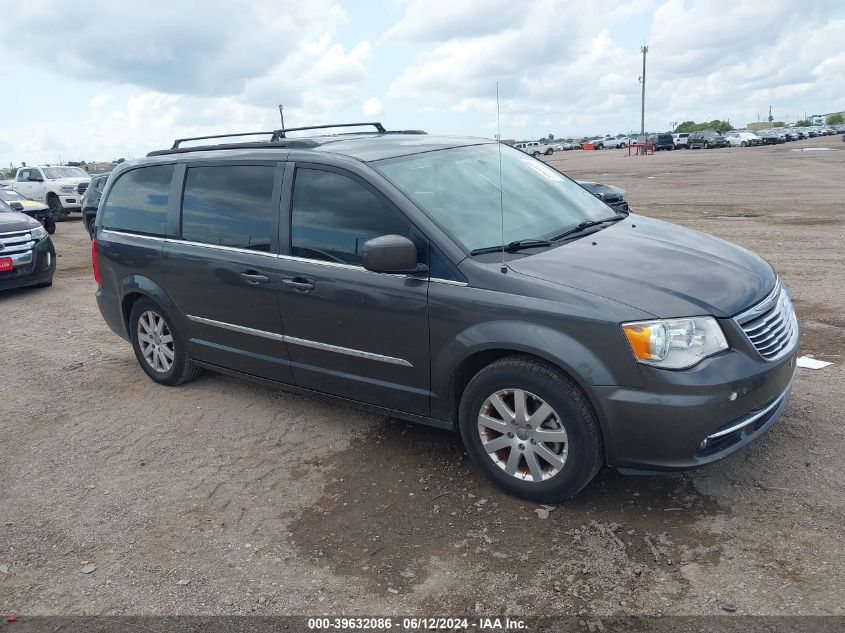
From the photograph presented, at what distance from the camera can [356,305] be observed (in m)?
4.17

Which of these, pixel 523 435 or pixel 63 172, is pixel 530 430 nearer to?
pixel 523 435

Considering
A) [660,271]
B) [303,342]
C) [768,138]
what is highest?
[768,138]

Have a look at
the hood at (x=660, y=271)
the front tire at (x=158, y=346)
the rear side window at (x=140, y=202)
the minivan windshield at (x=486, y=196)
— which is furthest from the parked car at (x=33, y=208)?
the hood at (x=660, y=271)

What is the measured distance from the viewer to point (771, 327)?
3.68 m

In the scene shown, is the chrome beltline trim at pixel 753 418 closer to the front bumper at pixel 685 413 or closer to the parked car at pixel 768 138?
the front bumper at pixel 685 413

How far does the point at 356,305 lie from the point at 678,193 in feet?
59.9

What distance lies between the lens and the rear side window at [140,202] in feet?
17.9

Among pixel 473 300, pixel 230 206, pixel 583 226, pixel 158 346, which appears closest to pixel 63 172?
pixel 158 346

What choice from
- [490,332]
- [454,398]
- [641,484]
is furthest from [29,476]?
[641,484]

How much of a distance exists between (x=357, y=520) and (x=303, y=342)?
1276 millimetres

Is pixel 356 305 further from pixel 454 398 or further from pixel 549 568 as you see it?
pixel 549 568

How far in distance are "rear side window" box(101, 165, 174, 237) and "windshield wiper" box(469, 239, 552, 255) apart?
8.96 ft

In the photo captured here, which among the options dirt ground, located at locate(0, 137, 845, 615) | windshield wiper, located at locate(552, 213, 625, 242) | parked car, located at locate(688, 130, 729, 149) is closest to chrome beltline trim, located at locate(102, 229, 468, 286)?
windshield wiper, located at locate(552, 213, 625, 242)

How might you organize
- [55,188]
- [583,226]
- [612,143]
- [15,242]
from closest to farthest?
[583,226] < [15,242] < [55,188] < [612,143]
